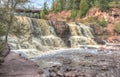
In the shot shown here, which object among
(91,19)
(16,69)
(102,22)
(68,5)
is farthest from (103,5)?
(16,69)

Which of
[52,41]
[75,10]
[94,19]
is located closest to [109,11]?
[94,19]

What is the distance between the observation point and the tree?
13.4 metres

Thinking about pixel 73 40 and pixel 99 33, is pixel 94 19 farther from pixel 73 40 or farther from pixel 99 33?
pixel 73 40

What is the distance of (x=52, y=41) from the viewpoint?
123ft

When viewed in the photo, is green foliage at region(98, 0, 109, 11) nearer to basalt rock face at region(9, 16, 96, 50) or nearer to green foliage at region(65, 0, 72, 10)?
green foliage at region(65, 0, 72, 10)

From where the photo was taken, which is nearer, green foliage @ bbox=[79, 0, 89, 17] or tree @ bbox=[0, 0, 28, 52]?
tree @ bbox=[0, 0, 28, 52]

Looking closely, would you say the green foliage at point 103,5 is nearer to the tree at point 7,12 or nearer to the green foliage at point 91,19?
the green foliage at point 91,19

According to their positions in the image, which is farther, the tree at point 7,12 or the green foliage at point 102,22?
the green foliage at point 102,22

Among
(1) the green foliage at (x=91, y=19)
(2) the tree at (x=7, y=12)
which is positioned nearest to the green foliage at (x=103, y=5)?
Answer: (1) the green foliage at (x=91, y=19)

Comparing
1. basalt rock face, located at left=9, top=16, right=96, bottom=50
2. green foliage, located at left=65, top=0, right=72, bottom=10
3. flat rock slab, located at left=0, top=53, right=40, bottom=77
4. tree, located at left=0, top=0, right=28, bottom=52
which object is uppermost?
tree, located at left=0, top=0, right=28, bottom=52

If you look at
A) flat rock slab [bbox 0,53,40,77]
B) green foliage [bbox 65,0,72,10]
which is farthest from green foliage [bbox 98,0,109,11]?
flat rock slab [bbox 0,53,40,77]

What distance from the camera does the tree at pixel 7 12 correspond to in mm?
13406

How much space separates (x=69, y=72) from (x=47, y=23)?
26.7m

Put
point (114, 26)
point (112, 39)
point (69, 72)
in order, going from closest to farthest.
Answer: point (69, 72), point (112, 39), point (114, 26)
